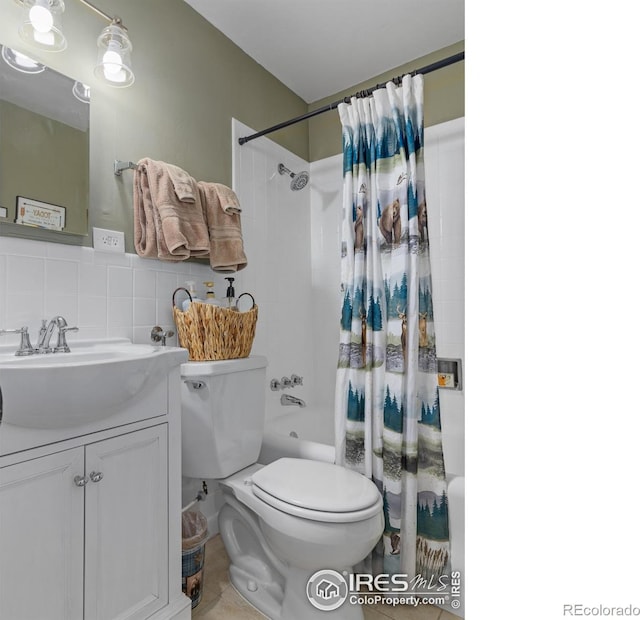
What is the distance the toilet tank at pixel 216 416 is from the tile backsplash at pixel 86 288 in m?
0.31

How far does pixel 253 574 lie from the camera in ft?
4.54

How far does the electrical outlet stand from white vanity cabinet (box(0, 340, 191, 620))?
1.82ft

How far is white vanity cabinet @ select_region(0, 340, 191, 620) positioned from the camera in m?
0.80

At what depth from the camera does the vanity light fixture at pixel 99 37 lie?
3.71ft

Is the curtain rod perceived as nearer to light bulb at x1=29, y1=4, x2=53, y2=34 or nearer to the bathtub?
light bulb at x1=29, y1=4, x2=53, y2=34

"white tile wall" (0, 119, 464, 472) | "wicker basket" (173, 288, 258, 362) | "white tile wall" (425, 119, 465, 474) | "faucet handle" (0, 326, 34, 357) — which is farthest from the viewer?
"white tile wall" (425, 119, 465, 474)

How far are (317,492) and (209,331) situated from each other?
684 millimetres

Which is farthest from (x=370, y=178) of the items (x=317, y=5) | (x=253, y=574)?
(x=253, y=574)

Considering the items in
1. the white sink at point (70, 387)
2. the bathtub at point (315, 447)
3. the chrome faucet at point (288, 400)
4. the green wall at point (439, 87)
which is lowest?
the bathtub at point (315, 447)
